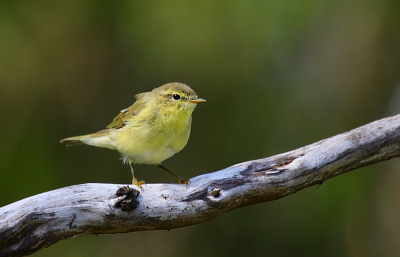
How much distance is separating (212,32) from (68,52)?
191 centimetres

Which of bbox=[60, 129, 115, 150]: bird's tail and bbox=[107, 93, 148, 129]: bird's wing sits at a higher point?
bbox=[107, 93, 148, 129]: bird's wing

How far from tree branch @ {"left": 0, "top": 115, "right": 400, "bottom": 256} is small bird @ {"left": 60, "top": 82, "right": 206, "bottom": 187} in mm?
549

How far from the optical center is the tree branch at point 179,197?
2.62 m

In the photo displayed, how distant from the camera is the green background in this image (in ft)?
16.6

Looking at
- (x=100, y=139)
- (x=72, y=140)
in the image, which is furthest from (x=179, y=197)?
(x=72, y=140)

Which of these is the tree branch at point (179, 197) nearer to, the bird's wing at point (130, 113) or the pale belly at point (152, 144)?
the pale belly at point (152, 144)

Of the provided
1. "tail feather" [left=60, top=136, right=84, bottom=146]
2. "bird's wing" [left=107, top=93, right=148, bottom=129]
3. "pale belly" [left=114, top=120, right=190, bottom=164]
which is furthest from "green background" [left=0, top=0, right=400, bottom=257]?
"pale belly" [left=114, top=120, right=190, bottom=164]

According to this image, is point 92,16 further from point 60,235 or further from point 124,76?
point 60,235

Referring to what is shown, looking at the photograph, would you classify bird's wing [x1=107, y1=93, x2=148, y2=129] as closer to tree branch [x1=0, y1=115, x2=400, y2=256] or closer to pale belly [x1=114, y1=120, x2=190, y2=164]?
pale belly [x1=114, y1=120, x2=190, y2=164]

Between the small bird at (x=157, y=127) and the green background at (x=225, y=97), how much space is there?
1.47 m

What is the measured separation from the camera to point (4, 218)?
8.35 feet

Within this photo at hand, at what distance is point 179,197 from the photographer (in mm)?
2902

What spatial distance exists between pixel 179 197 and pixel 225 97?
276cm

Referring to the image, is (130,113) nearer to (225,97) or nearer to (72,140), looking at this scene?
(72,140)
